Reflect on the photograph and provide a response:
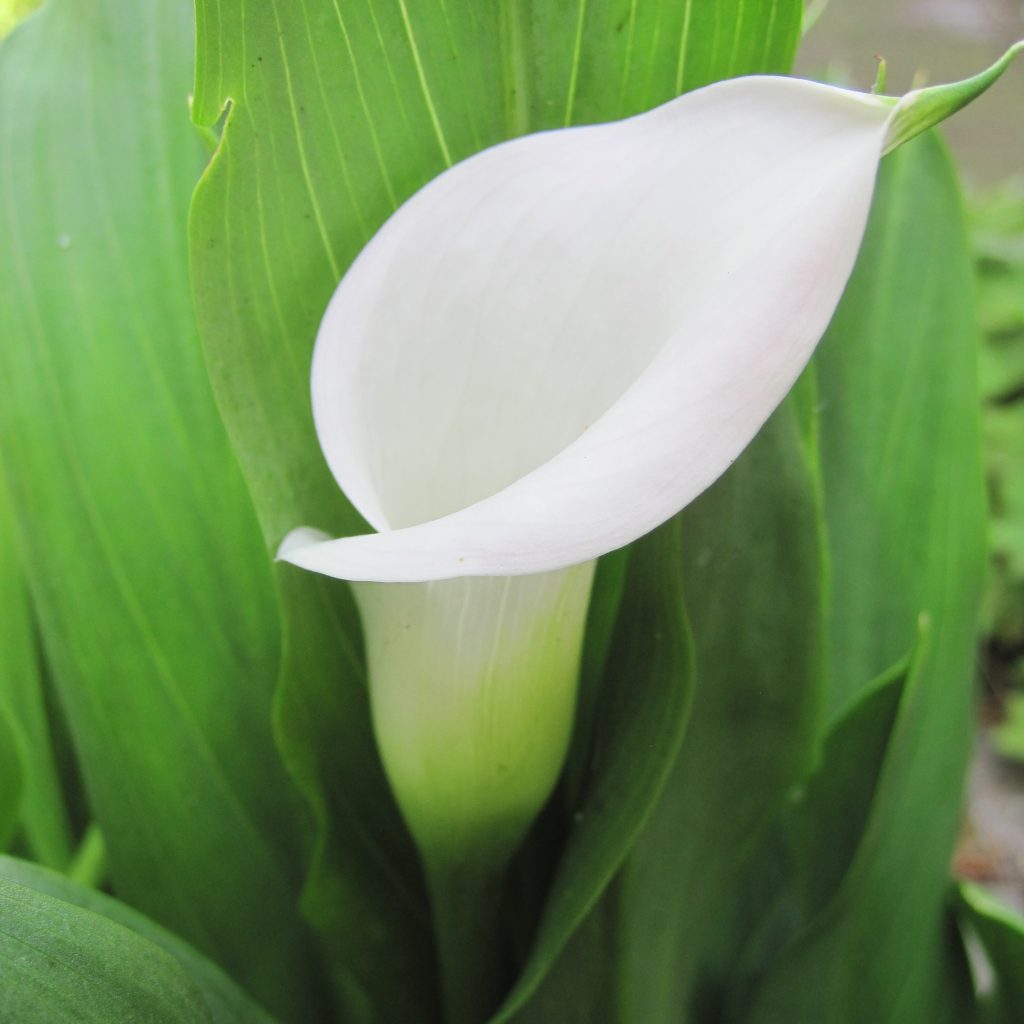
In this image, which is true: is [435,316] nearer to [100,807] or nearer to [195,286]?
[195,286]

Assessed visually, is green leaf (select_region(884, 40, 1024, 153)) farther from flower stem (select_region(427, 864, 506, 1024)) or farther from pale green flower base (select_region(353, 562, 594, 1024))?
flower stem (select_region(427, 864, 506, 1024))

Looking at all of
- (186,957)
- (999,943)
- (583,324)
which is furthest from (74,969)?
(999,943)

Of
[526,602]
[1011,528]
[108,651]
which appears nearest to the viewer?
[526,602]

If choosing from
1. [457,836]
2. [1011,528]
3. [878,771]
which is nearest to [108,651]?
[457,836]

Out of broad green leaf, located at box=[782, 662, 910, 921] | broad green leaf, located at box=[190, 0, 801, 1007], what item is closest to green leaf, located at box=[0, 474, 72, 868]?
broad green leaf, located at box=[190, 0, 801, 1007]

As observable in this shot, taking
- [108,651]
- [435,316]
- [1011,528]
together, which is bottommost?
[1011,528]

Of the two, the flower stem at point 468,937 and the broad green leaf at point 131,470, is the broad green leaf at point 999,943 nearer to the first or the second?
the flower stem at point 468,937

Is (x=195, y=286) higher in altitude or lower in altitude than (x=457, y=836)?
higher
